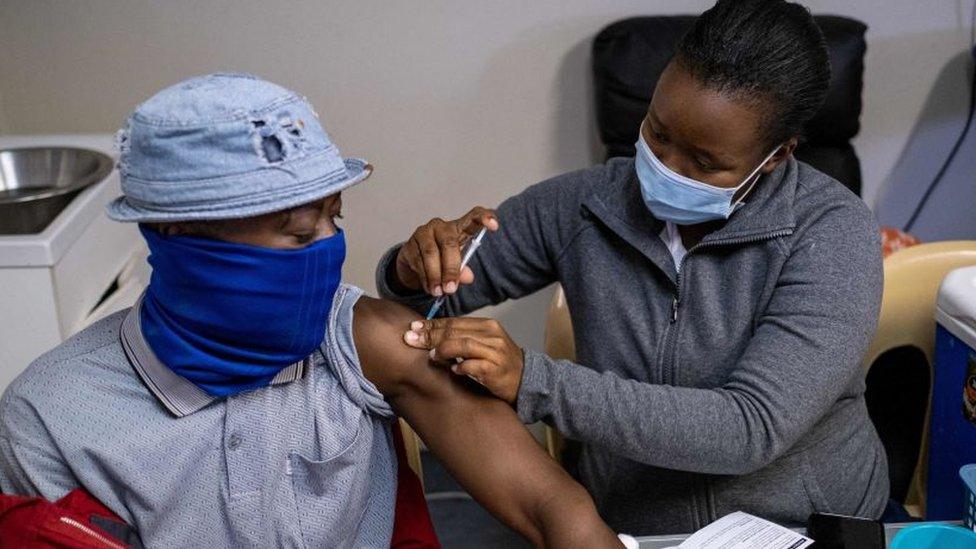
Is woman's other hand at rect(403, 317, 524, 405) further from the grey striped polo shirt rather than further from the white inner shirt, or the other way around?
Answer: the white inner shirt

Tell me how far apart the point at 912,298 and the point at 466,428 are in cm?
100

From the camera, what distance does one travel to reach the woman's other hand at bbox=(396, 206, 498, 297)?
1.36 metres

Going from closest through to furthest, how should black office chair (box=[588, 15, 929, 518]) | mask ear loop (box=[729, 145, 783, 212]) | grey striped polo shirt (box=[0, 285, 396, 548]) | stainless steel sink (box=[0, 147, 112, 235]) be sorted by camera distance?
grey striped polo shirt (box=[0, 285, 396, 548]) < mask ear loop (box=[729, 145, 783, 212]) < stainless steel sink (box=[0, 147, 112, 235]) < black office chair (box=[588, 15, 929, 518])

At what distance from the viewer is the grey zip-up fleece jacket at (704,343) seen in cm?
129

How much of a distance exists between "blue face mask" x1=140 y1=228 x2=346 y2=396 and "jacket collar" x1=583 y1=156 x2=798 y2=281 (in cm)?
52

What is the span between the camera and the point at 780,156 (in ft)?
4.65

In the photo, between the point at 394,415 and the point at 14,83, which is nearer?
the point at 394,415

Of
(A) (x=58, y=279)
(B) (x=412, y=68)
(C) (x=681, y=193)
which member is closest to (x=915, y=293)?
(C) (x=681, y=193)

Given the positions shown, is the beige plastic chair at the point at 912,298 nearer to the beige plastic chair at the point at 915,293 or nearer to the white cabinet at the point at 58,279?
the beige plastic chair at the point at 915,293

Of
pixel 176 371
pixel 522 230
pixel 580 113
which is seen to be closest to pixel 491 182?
pixel 580 113

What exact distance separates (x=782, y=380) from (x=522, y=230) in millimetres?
517

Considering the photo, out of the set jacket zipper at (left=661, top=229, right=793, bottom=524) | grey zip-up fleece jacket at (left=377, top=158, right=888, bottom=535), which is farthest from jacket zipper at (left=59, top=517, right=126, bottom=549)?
jacket zipper at (left=661, top=229, right=793, bottom=524)

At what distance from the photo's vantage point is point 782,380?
1294mm

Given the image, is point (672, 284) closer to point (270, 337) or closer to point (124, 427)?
point (270, 337)
